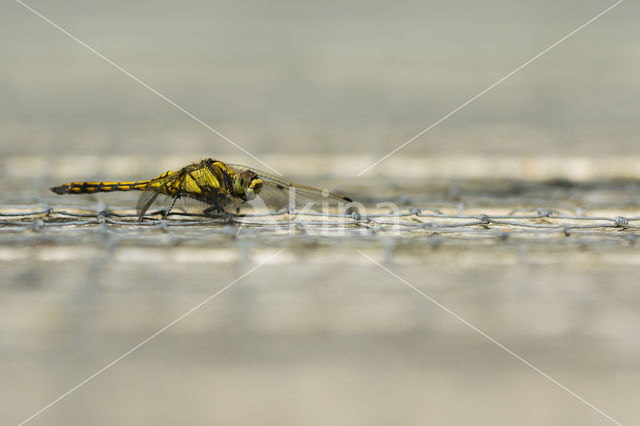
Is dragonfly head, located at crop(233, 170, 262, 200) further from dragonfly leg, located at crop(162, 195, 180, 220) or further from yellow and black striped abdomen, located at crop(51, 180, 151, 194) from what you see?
yellow and black striped abdomen, located at crop(51, 180, 151, 194)

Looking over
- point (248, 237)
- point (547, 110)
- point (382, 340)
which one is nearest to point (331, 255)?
point (248, 237)

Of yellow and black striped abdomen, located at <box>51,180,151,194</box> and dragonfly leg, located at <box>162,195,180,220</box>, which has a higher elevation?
yellow and black striped abdomen, located at <box>51,180,151,194</box>
